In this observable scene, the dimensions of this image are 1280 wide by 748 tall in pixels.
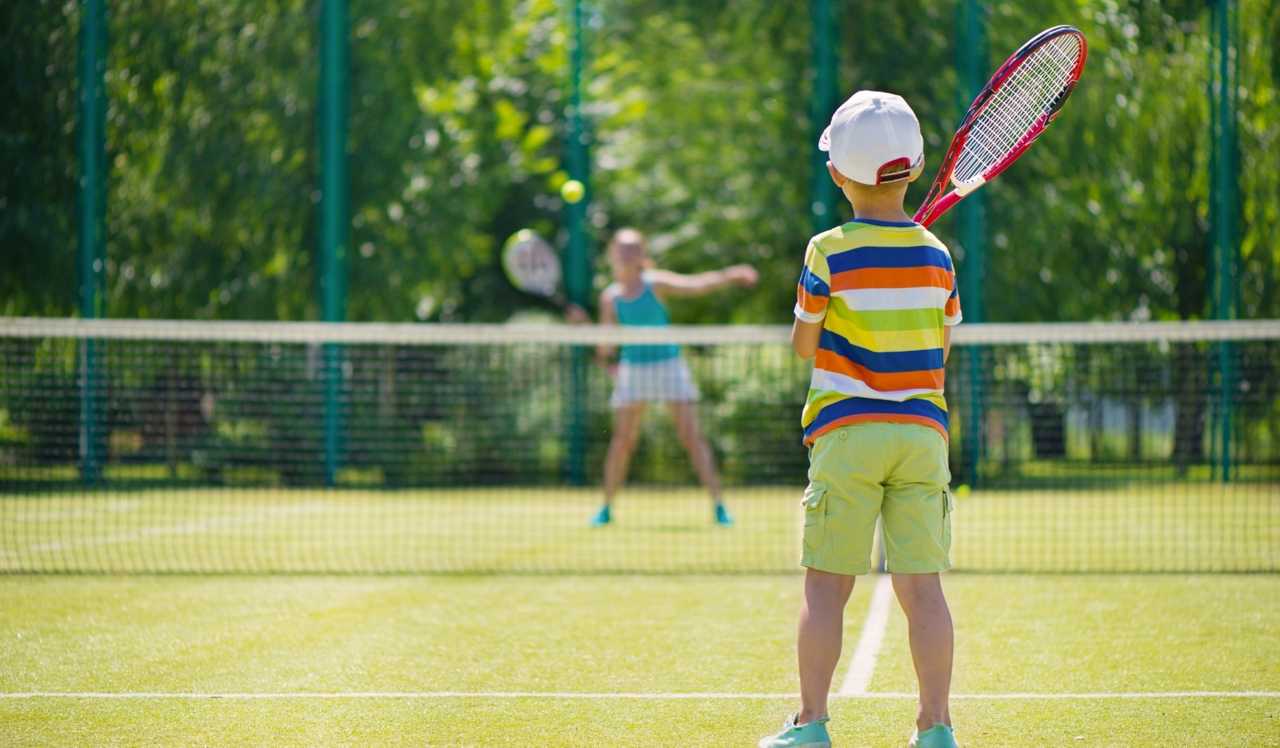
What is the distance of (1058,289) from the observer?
11891mm

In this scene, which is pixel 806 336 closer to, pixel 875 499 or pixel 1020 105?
pixel 875 499

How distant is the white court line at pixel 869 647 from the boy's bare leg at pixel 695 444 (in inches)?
90.4

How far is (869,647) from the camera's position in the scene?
4930mm

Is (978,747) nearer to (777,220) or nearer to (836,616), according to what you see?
(836,616)

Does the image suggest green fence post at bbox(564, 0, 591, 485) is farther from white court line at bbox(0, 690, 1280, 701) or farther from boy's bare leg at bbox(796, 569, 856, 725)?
boy's bare leg at bbox(796, 569, 856, 725)

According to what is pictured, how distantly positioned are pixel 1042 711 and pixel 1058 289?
28.0ft

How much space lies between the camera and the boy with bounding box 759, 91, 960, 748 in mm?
3273

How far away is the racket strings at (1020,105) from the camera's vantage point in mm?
4043

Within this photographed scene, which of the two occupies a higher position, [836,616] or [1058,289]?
[1058,289]

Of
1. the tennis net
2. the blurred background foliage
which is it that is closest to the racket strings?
the tennis net

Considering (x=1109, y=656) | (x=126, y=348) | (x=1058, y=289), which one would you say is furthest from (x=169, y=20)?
(x=1109, y=656)

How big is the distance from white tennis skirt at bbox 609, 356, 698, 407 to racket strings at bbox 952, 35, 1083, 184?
4728mm

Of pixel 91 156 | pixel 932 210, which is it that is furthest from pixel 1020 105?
pixel 91 156

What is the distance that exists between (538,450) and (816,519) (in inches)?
345
